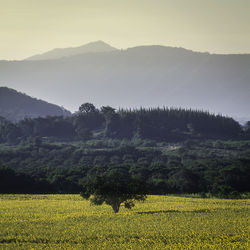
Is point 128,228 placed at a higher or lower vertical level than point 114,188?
lower

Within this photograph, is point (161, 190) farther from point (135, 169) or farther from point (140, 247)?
point (140, 247)

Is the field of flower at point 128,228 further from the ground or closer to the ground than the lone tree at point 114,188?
closer to the ground

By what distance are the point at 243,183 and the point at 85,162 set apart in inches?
2953

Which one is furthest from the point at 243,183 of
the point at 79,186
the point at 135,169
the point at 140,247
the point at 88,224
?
the point at 140,247

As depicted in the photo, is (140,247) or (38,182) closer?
(140,247)

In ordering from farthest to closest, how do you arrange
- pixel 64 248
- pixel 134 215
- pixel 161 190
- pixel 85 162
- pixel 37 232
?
pixel 85 162 < pixel 161 190 < pixel 134 215 < pixel 37 232 < pixel 64 248

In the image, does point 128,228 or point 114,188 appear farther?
point 114,188

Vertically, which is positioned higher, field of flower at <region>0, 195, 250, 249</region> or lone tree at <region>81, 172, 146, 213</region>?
lone tree at <region>81, 172, 146, 213</region>

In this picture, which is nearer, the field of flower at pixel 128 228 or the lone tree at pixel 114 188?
the field of flower at pixel 128 228

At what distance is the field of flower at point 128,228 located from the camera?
154ft

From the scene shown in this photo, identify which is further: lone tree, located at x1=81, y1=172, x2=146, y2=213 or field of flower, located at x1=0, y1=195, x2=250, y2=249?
lone tree, located at x1=81, y1=172, x2=146, y2=213

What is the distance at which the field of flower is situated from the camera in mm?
47000

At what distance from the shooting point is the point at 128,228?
55625 mm

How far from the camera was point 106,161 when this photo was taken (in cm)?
19350
